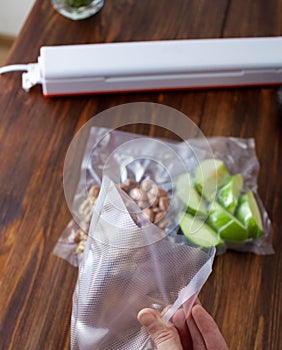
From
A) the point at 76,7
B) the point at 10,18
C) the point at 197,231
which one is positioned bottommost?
the point at 10,18

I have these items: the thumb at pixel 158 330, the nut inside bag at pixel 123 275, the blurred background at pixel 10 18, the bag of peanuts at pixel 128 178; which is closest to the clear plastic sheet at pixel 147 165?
the bag of peanuts at pixel 128 178

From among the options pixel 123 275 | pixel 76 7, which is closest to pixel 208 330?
pixel 123 275

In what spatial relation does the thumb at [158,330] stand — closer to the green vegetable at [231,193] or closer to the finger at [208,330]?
the finger at [208,330]

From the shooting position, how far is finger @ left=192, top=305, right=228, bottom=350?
0.79 meters

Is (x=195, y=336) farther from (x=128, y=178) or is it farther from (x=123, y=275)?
(x=128, y=178)

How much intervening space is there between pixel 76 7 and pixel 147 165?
1.26ft

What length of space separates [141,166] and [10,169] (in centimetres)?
22

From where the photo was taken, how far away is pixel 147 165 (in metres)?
1.03

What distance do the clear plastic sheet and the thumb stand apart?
0.69 ft

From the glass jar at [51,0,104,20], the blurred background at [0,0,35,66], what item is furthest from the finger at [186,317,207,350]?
the blurred background at [0,0,35,66]

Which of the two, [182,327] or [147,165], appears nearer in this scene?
[182,327]

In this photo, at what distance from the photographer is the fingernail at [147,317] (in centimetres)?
76

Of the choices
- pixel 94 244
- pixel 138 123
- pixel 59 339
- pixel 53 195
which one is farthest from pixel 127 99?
pixel 59 339

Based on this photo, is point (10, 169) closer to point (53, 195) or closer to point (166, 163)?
point (53, 195)
